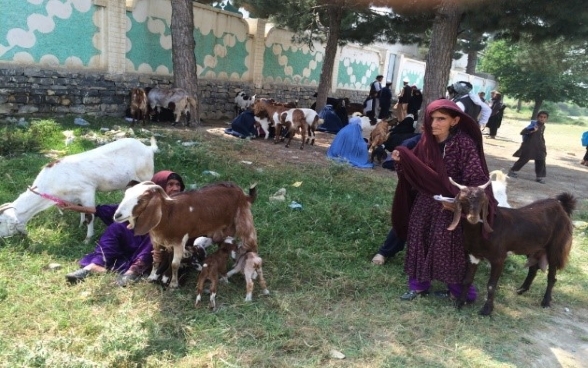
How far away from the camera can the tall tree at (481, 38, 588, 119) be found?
21.5m

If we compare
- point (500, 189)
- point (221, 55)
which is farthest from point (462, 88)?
point (221, 55)

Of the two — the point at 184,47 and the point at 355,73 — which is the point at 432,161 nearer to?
the point at 184,47

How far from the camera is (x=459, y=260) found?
12.6ft

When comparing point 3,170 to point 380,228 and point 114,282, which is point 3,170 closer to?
point 114,282

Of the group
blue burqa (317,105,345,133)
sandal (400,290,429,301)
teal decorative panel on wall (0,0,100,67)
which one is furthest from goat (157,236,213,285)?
blue burqa (317,105,345,133)

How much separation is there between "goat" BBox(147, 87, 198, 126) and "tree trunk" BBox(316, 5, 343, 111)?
16.9 feet

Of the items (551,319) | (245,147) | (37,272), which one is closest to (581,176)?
(245,147)

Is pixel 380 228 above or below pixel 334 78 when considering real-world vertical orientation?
below

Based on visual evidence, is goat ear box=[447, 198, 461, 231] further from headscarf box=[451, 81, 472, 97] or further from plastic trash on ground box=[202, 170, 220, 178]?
headscarf box=[451, 81, 472, 97]

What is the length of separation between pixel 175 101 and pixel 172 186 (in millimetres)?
7203

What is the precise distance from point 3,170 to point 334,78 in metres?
15.9

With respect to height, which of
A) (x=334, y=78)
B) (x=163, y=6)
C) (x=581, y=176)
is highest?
(x=163, y=6)

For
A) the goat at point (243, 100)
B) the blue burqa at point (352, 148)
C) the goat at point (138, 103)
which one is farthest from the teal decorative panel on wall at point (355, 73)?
the goat at point (138, 103)

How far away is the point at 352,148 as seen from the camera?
9594 millimetres
